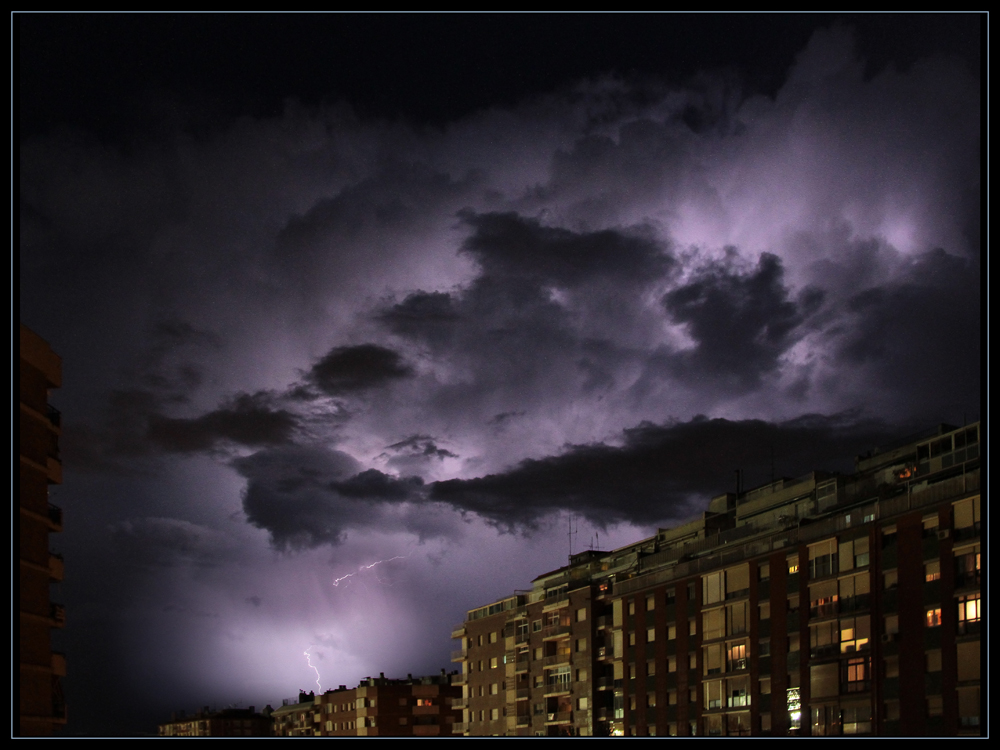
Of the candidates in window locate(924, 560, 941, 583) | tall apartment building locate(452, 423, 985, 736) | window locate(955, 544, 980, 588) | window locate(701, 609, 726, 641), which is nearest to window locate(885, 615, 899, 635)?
tall apartment building locate(452, 423, 985, 736)

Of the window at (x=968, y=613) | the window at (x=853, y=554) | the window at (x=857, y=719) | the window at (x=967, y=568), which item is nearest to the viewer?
the window at (x=968, y=613)

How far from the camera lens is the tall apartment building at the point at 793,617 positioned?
73812 mm

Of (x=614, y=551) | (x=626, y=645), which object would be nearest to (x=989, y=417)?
(x=626, y=645)

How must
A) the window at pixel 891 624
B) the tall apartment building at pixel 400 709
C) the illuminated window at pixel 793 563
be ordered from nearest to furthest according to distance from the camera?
the window at pixel 891 624
the illuminated window at pixel 793 563
the tall apartment building at pixel 400 709

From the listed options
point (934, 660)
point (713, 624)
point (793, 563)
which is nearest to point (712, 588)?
point (713, 624)

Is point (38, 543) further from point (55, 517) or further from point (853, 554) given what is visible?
point (853, 554)

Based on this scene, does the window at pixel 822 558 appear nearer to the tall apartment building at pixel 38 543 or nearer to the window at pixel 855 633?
the window at pixel 855 633

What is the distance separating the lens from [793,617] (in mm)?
87562

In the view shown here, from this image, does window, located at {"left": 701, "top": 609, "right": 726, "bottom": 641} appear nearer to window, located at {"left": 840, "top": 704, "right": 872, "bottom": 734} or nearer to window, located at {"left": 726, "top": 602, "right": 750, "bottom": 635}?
window, located at {"left": 726, "top": 602, "right": 750, "bottom": 635}

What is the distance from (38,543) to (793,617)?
2120 inches

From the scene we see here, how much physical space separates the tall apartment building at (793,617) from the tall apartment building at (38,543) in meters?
49.4

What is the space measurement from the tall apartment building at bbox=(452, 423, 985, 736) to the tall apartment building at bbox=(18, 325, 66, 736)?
4942 cm

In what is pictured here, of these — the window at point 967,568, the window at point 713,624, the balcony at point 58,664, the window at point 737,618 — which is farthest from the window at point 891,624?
the balcony at point 58,664

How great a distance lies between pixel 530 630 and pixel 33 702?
8160 cm
